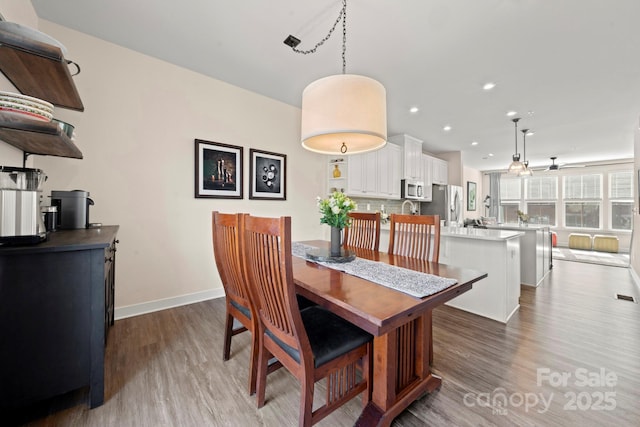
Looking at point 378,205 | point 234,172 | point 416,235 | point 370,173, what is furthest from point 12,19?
point 378,205

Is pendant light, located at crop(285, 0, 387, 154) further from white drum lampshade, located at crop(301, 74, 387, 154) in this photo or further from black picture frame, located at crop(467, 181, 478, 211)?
black picture frame, located at crop(467, 181, 478, 211)

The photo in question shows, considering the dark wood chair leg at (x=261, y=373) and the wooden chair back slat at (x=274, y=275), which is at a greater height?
the wooden chair back slat at (x=274, y=275)

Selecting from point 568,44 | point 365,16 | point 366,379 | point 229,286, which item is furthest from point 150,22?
point 568,44

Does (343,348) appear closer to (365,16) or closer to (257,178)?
(365,16)

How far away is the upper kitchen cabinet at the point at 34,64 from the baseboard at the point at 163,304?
192cm

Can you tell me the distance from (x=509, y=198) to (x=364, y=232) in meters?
9.14

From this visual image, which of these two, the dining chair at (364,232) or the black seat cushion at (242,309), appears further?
the dining chair at (364,232)

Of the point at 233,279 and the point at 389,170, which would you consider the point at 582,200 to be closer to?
the point at 389,170

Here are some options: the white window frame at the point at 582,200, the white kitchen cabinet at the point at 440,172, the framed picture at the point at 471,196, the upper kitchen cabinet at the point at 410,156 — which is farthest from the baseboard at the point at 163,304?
the white window frame at the point at 582,200

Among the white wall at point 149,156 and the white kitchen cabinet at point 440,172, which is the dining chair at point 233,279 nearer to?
the white wall at point 149,156

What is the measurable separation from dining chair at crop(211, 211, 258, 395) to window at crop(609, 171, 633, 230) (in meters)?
10.5

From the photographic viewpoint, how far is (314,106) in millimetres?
1539

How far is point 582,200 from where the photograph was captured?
25.2 feet

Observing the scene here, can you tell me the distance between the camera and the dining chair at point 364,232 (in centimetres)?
233
